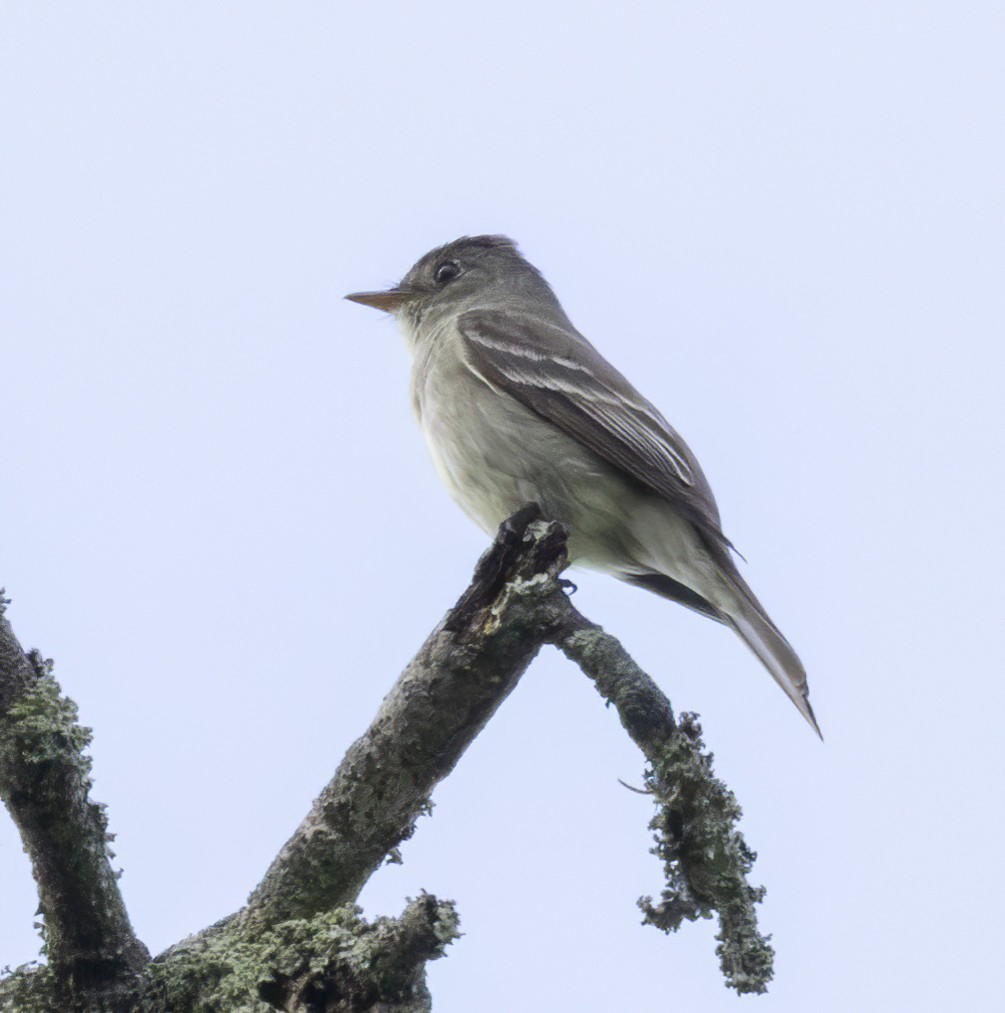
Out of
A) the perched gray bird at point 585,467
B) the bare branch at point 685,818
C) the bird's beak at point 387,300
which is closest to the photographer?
the bare branch at point 685,818

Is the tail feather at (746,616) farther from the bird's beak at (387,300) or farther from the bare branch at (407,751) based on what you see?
the bird's beak at (387,300)

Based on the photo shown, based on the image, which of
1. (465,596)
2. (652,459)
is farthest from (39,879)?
(652,459)

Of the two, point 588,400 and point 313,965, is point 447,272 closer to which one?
point 588,400

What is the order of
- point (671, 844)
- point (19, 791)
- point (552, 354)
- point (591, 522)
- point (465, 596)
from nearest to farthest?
point (19, 791) < point (671, 844) < point (465, 596) < point (591, 522) < point (552, 354)

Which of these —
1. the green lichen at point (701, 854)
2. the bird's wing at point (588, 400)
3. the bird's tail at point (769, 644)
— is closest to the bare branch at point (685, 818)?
the green lichen at point (701, 854)

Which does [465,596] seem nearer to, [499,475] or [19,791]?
[19,791]

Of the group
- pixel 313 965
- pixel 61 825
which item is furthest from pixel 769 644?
pixel 61 825
